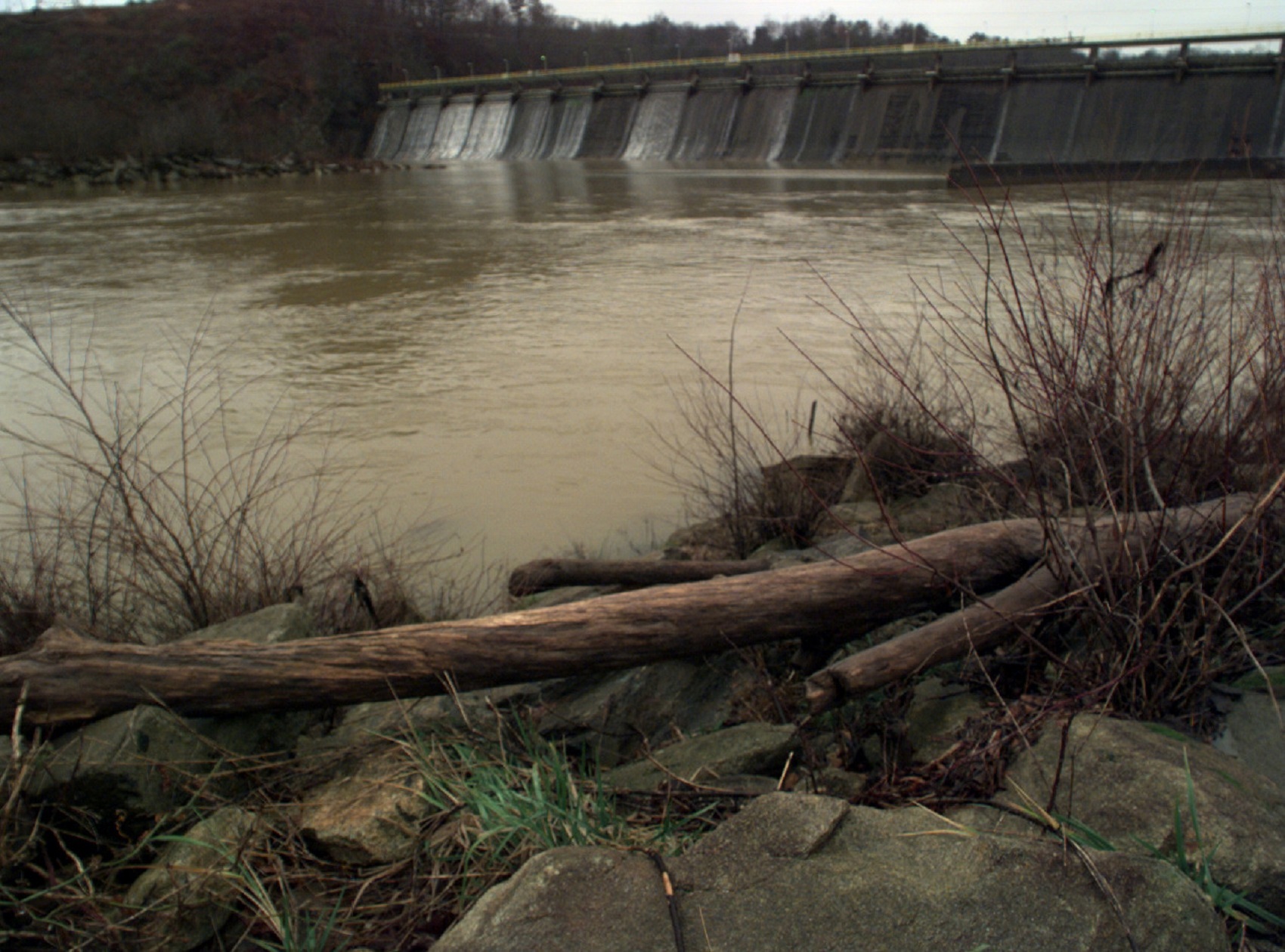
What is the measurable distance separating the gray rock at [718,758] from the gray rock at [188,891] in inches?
31.3

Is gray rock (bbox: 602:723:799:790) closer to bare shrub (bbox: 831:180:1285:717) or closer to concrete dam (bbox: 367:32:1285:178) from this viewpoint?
bare shrub (bbox: 831:180:1285:717)

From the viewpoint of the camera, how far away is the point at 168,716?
7.00 ft

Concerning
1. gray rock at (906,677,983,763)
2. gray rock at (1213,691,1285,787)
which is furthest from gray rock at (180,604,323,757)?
gray rock at (1213,691,1285,787)

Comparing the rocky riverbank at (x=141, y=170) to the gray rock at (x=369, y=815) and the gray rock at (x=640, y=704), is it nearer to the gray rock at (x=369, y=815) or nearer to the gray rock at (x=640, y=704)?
the gray rock at (x=640, y=704)

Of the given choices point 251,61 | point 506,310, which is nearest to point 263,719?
point 506,310

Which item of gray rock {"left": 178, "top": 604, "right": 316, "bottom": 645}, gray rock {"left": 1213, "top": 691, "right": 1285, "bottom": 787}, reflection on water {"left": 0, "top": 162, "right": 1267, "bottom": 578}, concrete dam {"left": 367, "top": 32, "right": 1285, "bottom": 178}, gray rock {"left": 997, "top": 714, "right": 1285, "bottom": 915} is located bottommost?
reflection on water {"left": 0, "top": 162, "right": 1267, "bottom": 578}

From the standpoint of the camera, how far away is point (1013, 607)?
7.72ft

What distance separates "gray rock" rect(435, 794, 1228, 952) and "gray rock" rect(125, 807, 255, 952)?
64 cm

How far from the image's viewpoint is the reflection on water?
18.3 ft

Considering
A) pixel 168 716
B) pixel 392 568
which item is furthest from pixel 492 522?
pixel 168 716

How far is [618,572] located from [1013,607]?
4.08ft

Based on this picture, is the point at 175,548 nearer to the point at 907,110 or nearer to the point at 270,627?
the point at 270,627

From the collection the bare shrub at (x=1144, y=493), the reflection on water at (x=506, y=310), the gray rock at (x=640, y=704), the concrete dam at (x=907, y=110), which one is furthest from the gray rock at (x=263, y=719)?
the concrete dam at (x=907, y=110)

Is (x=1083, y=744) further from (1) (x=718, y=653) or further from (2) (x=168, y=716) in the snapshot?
(2) (x=168, y=716)
